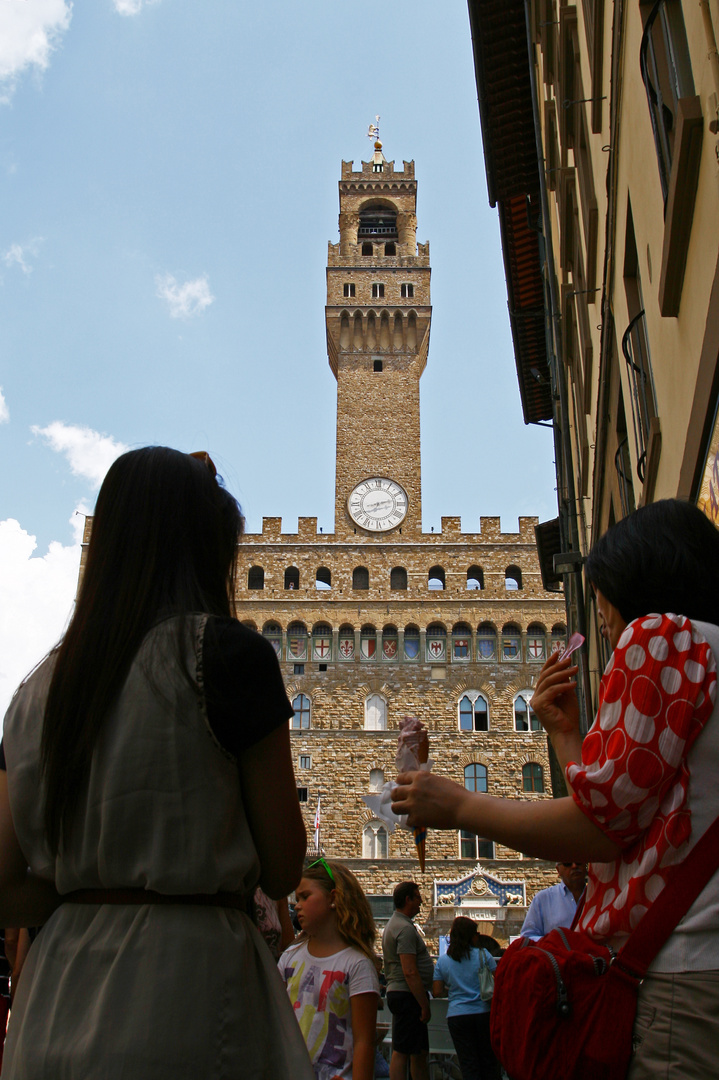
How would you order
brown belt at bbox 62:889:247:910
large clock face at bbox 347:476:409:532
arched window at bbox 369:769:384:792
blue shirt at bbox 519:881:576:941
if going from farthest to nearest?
Result: 1. large clock face at bbox 347:476:409:532
2. arched window at bbox 369:769:384:792
3. blue shirt at bbox 519:881:576:941
4. brown belt at bbox 62:889:247:910

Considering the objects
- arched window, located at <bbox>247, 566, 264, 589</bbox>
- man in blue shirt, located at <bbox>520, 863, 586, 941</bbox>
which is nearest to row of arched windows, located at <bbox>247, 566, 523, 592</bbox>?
arched window, located at <bbox>247, 566, 264, 589</bbox>

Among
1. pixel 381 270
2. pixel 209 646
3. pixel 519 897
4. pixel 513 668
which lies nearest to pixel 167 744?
pixel 209 646

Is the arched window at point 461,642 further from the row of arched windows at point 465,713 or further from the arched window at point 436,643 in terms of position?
the row of arched windows at point 465,713

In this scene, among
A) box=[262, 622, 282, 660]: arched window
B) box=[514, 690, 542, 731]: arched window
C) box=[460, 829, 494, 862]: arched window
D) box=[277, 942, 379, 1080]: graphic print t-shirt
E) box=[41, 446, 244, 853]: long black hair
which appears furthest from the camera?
box=[262, 622, 282, 660]: arched window

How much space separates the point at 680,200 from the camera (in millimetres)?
4461

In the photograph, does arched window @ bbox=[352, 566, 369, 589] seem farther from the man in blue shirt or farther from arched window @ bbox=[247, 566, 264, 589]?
the man in blue shirt

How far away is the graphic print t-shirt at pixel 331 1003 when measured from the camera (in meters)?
3.85

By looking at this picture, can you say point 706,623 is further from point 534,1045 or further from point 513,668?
point 513,668

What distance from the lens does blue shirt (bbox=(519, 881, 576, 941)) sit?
5.67 metres

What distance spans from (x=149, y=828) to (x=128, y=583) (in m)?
0.50

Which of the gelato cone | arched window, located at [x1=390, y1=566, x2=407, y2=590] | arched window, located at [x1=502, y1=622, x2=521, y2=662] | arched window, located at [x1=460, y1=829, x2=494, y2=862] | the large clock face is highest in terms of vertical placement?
the large clock face

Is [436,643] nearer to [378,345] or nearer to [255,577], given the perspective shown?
[255,577]

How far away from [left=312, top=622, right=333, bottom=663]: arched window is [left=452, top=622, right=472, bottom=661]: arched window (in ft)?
12.9

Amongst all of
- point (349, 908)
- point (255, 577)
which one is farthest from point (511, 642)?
point (349, 908)
